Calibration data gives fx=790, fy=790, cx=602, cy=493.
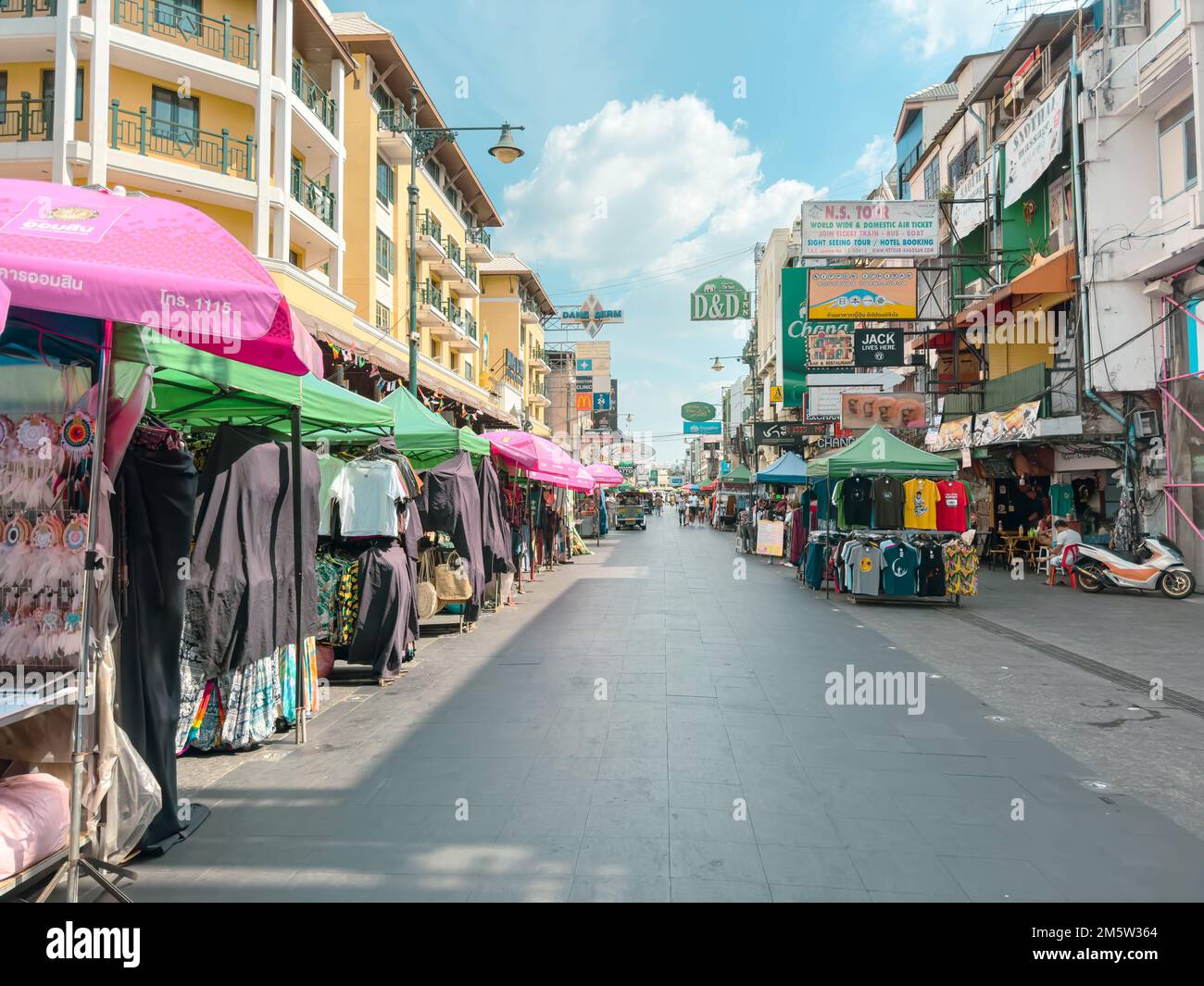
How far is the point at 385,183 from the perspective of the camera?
2728 centimetres

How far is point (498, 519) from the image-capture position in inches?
431

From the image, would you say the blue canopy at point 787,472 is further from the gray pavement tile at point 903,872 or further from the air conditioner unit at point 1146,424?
the gray pavement tile at point 903,872

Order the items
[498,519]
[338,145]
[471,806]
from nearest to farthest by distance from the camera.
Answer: [471,806], [498,519], [338,145]

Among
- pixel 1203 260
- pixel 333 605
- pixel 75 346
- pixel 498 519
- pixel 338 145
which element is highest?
pixel 338 145

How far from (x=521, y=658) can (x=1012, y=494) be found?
726 inches

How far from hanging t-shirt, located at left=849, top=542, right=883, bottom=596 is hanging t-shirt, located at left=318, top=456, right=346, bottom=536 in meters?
8.92

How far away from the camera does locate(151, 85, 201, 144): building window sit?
1822 cm

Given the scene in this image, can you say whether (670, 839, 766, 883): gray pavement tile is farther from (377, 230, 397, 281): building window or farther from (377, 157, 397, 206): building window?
(377, 157, 397, 206): building window

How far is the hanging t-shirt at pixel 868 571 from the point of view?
13.2 metres

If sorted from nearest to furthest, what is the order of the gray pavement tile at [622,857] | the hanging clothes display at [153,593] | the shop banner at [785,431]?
the gray pavement tile at [622,857] < the hanging clothes display at [153,593] < the shop banner at [785,431]

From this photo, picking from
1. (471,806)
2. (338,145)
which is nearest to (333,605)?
(471,806)

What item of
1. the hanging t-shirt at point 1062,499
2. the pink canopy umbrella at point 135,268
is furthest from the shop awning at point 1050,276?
the pink canopy umbrella at point 135,268

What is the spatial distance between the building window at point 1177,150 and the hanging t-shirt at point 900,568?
8.51m
